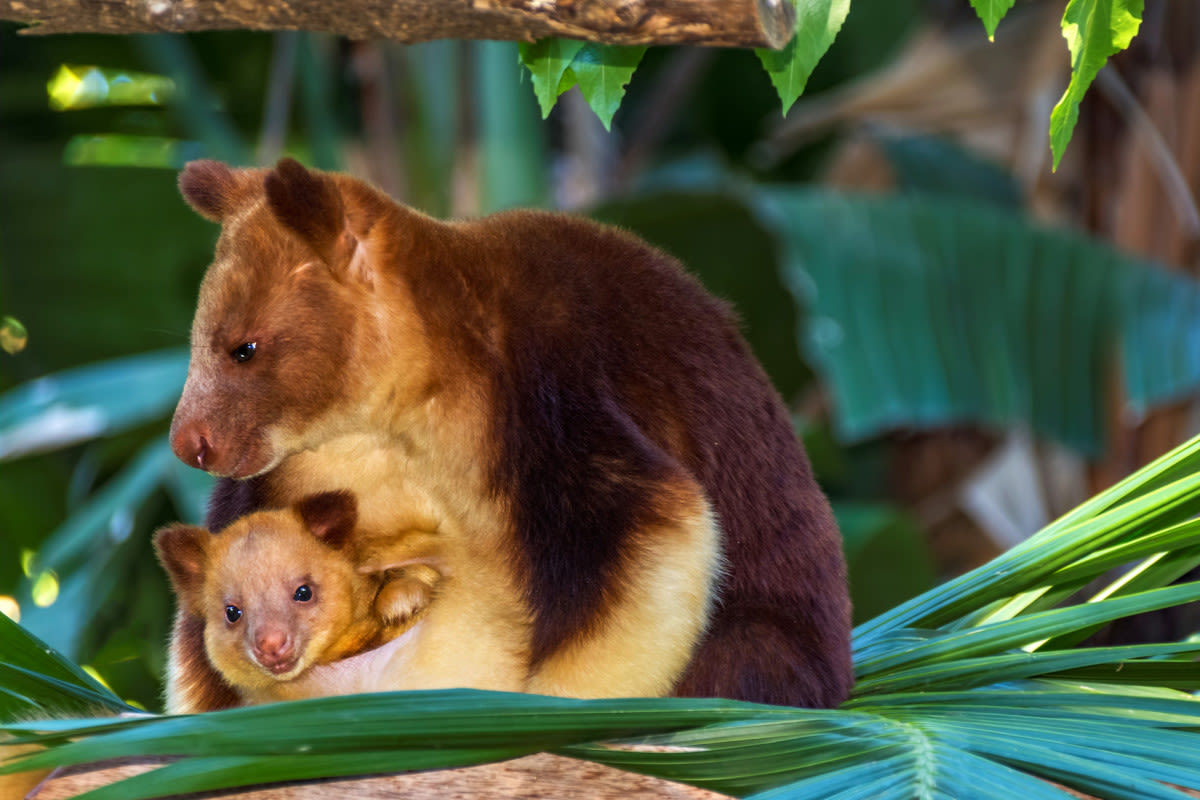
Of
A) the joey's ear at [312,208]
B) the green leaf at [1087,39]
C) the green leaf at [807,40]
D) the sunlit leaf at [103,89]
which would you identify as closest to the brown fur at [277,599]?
the joey's ear at [312,208]

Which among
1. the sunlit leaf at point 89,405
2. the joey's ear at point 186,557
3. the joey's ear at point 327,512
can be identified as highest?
the sunlit leaf at point 89,405

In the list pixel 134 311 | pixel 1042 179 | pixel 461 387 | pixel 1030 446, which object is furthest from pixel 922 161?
pixel 461 387

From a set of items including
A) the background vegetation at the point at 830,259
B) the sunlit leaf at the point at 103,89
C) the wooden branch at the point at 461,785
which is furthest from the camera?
the sunlit leaf at the point at 103,89

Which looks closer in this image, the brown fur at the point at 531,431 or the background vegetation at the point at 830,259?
the brown fur at the point at 531,431

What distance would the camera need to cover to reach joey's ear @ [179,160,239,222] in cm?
140

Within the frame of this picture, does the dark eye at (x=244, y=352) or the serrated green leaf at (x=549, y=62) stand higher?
the serrated green leaf at (x=549, y=62)

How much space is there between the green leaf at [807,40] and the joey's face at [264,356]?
0.48m

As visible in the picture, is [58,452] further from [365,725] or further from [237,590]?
[365,725]

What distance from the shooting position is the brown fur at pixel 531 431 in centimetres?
126

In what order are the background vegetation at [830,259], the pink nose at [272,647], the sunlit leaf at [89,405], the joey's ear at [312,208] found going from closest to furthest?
the joey's ear at [312,208], the pink nose at [272,647], the background vegetation at [830,259], the sunlit leaf at [89,405]

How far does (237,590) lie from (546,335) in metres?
0.48

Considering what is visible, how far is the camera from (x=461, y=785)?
113 cm

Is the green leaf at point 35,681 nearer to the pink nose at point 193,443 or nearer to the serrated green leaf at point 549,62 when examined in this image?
the pink nose at point 193,443

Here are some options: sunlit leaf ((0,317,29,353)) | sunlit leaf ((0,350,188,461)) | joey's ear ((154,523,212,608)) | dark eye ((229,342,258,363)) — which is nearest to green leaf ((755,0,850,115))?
dark eye ((229,342,258,363))
